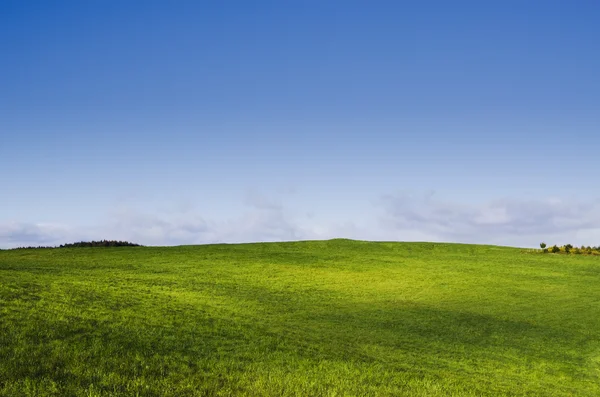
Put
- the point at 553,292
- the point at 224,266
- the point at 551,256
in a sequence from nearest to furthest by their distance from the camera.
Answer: the point at 553,292, the point at 224,266, the point at 551,256

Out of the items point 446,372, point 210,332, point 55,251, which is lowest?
point 446,372

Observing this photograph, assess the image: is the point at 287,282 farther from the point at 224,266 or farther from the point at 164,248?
the point at 164,248

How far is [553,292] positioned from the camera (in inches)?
902

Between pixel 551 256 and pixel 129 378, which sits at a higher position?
pixel 551 256

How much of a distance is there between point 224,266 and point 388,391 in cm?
1678

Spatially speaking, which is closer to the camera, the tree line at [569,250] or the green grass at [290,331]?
the green grass at [290,331]

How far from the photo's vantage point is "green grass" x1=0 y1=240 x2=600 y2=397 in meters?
9.27

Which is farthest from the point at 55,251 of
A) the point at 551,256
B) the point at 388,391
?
the point at 551,256

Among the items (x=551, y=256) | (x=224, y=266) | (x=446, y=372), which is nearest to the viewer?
(x=446, y=372)

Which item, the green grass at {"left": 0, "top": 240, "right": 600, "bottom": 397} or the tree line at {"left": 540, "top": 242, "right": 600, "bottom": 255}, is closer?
the green grass at {"left": 0, "top": 240, "right": 600, "bottom": 397}

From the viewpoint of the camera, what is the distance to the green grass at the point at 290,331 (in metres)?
9.27

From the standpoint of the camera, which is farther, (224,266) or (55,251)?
(55,251)

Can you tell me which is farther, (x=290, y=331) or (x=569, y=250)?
(x=569, y=250)

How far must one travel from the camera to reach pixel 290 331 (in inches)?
522
